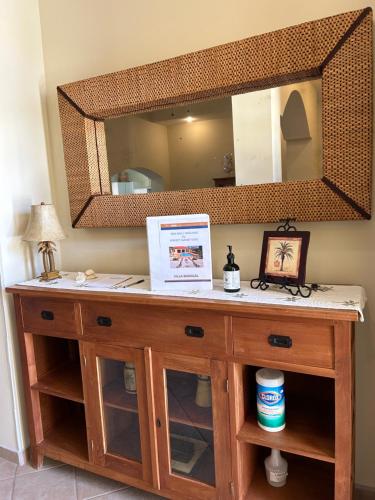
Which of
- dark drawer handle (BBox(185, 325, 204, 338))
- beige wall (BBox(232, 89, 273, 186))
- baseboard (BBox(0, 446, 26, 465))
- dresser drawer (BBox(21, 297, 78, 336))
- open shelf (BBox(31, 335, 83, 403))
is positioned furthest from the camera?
baseboard (BBox(0, 446, 26, 465))

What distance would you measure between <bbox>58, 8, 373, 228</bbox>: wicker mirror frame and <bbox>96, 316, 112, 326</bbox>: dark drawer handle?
0.51 metres

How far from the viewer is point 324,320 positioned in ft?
3.93

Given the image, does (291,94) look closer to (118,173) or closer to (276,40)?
(276,40)

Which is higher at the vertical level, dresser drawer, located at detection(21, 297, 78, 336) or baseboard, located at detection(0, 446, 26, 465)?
dresser drawer, located at detection(21, 297, 78, 336)

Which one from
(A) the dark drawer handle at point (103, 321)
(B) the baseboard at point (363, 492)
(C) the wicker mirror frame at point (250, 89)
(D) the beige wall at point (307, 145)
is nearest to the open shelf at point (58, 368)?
(A) the dark drawer handle at point (103, 321)

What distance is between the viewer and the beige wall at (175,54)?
1497 millimetres

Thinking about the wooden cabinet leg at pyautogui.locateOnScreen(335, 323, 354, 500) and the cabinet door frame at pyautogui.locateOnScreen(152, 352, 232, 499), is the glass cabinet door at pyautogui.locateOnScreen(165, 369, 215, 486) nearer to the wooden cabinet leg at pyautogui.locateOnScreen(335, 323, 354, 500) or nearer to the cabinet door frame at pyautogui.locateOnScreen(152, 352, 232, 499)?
the cabinet door frame at pyautogui.locateOnScreen(152, 352, 232, 499)

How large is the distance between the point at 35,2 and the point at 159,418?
7.30 ft

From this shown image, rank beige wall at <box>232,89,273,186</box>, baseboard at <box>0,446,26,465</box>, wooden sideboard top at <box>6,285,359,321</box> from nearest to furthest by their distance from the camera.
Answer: wooden sideboard top at <box>6,285,359,321</box>, beige wall at <box>232,89,273,186</box>, baseboard at <box>0,446,26,465</box>

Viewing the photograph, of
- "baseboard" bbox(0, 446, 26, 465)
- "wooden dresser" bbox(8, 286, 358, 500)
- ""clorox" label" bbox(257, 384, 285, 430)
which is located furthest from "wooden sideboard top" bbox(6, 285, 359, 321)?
"baseboard" bbox(0, 446, 26, 465)

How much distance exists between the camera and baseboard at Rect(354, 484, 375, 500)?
1585 millimetres

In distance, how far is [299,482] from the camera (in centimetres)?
152

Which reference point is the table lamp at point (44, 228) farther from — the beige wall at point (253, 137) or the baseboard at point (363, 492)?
the baseboard at point (363, 492)

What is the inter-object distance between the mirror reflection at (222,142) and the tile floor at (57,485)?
142 cm
